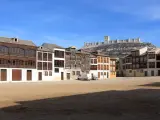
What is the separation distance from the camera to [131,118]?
54.4 feet

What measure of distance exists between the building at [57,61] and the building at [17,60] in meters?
11.4

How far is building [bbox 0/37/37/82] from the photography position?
8969cm

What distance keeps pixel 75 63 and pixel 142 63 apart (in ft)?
137

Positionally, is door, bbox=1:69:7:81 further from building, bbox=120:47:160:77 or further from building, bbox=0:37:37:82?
building, bbox=120:47:160:77

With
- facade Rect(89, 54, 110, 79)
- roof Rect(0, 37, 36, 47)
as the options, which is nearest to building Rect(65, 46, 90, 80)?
facade Rect(89, 54, 110, 79)

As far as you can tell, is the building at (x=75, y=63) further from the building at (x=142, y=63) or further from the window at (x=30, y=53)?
the building at (x=142, y=63)

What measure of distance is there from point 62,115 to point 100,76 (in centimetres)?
12043

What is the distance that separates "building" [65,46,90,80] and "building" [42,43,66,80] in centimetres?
311

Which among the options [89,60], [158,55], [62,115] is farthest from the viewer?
[158,55]

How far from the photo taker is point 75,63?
405 ft

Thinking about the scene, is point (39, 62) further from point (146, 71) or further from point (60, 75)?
point (146, 71)

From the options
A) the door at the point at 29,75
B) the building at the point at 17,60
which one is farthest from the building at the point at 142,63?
the door at the point at 29,75

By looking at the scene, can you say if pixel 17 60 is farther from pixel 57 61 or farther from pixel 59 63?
pixel 59 63

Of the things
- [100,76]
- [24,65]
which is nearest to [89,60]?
[100,76]
